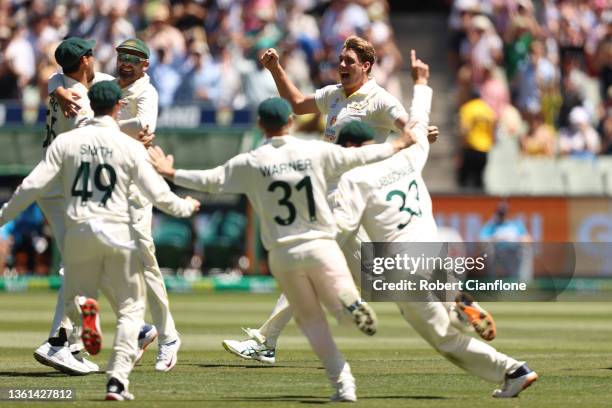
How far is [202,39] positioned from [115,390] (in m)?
16.2

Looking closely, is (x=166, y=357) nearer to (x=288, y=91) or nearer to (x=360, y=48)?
(x=288, y=91)

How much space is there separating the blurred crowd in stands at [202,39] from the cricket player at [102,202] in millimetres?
14005

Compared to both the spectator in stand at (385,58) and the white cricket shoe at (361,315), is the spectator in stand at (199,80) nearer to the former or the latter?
the spectator in stand at (385,58)

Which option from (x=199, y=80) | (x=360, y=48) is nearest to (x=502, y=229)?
(x=199, y=80)

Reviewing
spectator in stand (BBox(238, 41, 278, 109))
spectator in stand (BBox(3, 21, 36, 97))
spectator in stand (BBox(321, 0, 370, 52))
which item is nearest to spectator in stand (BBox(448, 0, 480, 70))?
spectator in stand (BBox(321, 0, 370, 52))

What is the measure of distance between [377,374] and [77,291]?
2713mm

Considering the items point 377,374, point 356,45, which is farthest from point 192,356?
point 356,45

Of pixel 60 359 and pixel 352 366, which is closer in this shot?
pixel 60 359

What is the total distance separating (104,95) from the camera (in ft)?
32.2

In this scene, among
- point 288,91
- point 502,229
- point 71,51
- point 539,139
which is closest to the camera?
point 71,51

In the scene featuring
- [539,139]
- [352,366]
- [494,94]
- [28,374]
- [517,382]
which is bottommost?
[352,366]

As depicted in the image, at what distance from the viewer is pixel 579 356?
13156 millimetres

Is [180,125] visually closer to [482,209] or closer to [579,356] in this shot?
[482,209]

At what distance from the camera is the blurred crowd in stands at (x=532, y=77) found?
24.4 m
